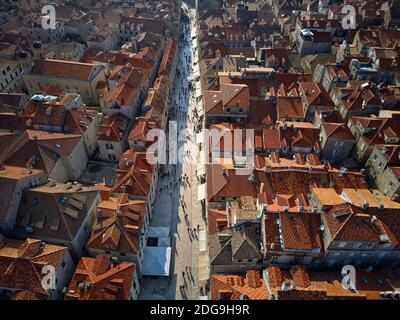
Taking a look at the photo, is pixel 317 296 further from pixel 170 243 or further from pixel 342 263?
pixel 170 243

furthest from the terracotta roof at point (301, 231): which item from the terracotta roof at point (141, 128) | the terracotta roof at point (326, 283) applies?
the terracotta roof at point (141, 128)

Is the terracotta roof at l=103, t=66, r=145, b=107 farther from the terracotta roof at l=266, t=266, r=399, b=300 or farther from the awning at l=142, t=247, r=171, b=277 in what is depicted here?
the terracotta roof at l=266, t=266, r=399, b=300

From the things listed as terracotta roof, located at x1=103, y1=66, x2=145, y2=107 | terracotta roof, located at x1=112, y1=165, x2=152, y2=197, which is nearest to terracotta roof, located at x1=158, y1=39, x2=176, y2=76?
terracotta roof, located at x1=103, y1=66, x2=145, y2=107

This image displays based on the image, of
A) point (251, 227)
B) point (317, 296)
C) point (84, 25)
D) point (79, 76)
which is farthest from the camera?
point (84, 25)

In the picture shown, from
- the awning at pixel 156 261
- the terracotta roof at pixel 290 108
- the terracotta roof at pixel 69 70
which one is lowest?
the awning at pixel 156 261

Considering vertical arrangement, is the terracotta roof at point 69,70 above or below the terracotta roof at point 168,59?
below

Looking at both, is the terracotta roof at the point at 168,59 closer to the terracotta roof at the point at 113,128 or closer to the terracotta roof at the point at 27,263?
the terracotta roof at the point at 113,128
